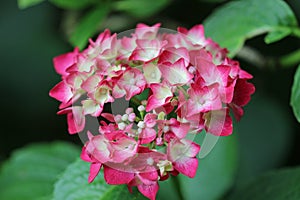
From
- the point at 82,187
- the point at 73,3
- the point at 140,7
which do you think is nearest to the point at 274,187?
the point at 82,187

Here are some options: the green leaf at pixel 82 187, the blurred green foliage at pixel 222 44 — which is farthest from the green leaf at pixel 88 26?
the green leaf at pixel 82 187

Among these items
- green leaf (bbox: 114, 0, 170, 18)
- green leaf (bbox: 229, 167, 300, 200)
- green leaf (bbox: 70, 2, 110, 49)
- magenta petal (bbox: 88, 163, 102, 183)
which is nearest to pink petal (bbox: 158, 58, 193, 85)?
magenta petal (bbox: 88, 163, 102, 183)

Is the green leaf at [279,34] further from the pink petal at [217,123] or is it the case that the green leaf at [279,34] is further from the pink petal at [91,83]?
the pink petal at [91,83]

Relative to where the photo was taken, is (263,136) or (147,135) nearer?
(147,135)

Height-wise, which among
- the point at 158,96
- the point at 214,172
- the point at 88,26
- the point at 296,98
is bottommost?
the point at 214,172

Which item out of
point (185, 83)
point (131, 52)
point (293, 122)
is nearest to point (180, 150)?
point (185, 83)

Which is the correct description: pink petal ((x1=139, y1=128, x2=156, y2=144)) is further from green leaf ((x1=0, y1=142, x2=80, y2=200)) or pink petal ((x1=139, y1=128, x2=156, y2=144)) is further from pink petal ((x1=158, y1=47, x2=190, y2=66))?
green leaf ((x1=0, y1=142, x2=80, y2=200))

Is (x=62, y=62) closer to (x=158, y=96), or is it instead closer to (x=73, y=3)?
(x=158, y=96)
